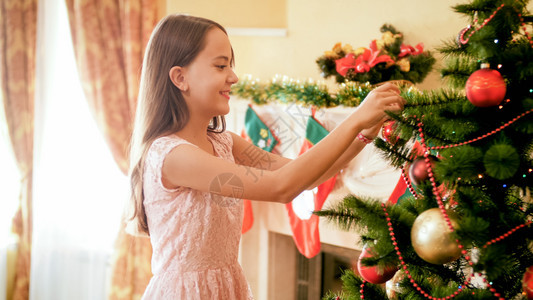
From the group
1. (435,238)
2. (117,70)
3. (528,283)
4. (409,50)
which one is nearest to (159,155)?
(435,238)

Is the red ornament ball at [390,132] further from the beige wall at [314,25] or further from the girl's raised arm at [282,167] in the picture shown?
Result: the beige wall at [314,25]

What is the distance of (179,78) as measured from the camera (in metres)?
1.30

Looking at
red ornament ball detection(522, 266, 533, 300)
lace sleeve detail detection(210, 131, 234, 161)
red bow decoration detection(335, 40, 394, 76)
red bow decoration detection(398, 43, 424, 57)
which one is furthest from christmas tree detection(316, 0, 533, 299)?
red bow decoration detection(398, 43, 424, 57)

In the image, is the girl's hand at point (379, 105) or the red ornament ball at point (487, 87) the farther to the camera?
the girl's hand at point (379, 105)

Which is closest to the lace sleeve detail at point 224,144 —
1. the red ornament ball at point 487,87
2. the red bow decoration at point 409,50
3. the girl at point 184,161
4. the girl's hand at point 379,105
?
the girl at point 184,161

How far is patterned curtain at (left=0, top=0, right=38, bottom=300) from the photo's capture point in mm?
2709

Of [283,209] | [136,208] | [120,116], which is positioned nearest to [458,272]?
[136,208]

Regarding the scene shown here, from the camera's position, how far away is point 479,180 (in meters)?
0.95

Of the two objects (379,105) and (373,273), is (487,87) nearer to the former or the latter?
(379,105)

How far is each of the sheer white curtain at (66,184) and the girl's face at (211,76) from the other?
186 cm

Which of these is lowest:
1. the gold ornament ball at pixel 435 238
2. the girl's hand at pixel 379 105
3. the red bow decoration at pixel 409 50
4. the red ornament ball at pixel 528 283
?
the red ornament ball at pixel 528 283

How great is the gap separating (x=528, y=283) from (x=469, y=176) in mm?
193

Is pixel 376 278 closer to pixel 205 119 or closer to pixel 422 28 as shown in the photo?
Answer: pixel 205 119

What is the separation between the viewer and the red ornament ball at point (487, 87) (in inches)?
33.5
